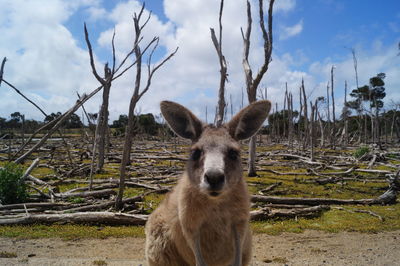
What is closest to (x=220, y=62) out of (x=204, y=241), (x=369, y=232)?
(x=369, y=232)

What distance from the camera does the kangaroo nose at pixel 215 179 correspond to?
96.3 inches

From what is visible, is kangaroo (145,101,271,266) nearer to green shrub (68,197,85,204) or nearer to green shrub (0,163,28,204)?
green shrub (68,197,85,204)

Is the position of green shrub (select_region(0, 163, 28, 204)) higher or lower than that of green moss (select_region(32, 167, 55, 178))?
higher

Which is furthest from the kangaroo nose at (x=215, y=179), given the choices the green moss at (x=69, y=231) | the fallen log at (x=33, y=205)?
the fallen log at (x=33, y=205)

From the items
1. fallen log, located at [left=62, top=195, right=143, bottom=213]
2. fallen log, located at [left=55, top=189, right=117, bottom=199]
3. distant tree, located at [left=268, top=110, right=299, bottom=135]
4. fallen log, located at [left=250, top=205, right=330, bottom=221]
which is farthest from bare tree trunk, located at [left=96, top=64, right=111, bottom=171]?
distant tree, located at [left=268, top=110, right=299, bottom=135]

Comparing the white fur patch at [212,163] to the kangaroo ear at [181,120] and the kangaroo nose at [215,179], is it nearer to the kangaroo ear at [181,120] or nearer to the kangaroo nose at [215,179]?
the kangaroo nose at [215,179]

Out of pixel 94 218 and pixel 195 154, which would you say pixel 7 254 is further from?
pixel 195 154

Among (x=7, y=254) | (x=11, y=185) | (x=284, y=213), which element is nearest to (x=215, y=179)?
(x=7, y=254)

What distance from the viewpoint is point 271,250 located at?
5.12m

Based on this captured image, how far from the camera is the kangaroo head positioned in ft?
8.23

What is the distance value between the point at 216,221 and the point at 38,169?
45.8ft

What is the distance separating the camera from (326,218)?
263 inches

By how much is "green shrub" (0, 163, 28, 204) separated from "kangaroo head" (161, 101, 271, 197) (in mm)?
5883

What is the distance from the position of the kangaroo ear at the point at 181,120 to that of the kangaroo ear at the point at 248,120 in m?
0.40
